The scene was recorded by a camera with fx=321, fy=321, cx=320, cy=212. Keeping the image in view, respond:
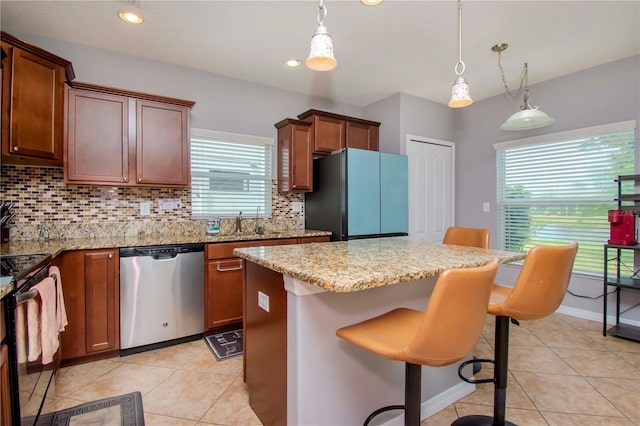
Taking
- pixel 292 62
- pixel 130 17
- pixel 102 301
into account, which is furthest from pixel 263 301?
pixel 292 62

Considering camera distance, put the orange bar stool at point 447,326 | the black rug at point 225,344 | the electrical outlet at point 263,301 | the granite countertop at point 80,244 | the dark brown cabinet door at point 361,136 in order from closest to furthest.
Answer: the orange bar stool at point 447,326 → the electrical outlet at point 263,301 → the granite countertop at point 80,244 → the black rug at point 225,344 → the dark brown cabinet door at point 361,136

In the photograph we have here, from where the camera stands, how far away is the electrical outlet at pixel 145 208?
306 centimetres

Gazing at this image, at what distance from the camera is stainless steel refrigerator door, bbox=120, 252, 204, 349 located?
8.11ft

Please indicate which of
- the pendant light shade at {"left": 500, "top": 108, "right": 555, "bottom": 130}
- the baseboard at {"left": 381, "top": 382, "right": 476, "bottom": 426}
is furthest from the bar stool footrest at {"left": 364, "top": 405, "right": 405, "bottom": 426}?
the pendant light shade at {"left": 500, "top": 108, "right": 555, "bottom": 130}

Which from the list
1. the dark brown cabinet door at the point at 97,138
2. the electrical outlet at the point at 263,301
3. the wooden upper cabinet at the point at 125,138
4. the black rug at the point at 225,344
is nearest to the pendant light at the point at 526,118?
the electrical outlet at the point at 263,301

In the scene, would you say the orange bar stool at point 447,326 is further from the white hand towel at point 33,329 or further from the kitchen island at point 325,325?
the white hand towel at point 33,329

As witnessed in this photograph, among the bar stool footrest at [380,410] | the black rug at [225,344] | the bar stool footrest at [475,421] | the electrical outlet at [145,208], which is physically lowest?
the black rug at [225,344]

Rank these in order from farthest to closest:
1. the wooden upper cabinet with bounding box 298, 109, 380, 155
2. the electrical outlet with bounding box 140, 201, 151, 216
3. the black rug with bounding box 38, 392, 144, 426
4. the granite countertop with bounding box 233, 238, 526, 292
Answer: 1. the wooden upper cabinet with bounding box 298, 109, 380, 155
2. the electrical outlet with bounding box 140, 201, 151, 216
3. the black rug with bounding box 38, 392, 144, 426
4. the granite countertop with bounding box 233, 238, 526, 292

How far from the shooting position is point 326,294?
138 cm

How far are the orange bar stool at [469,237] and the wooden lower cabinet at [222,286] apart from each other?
5.88ft

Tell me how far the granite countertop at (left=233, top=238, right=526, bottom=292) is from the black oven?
931 mm

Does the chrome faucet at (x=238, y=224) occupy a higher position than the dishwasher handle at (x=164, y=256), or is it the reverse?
the chrome faucet at (x=238, y=224)

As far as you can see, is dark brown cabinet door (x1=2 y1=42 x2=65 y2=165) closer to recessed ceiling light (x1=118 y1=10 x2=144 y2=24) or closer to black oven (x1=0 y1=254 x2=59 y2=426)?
recessed ceiling light (x1=118 y1=10 x2=144 y2=24)

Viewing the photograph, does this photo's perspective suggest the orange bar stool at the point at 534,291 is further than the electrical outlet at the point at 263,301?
No
